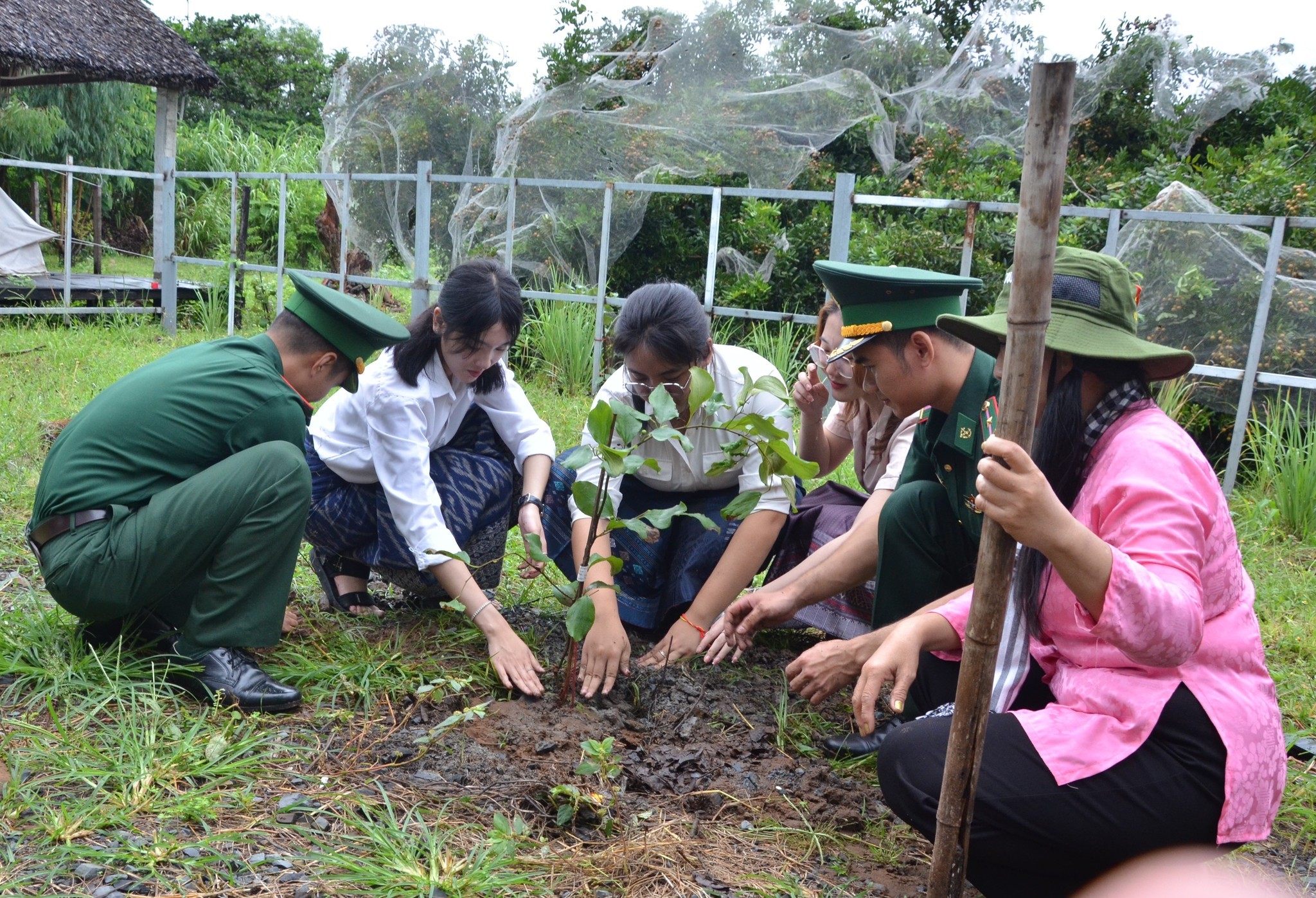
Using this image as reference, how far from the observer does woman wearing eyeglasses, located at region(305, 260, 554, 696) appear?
2715mm

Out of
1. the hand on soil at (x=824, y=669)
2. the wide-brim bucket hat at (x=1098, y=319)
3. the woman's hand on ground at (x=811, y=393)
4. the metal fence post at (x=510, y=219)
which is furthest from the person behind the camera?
the metal fence post at (x=510, y=219)

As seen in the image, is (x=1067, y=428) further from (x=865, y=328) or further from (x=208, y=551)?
(x=208, y=551)

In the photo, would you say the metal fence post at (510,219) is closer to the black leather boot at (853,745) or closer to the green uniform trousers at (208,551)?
the green uniform trousers at (208,551)

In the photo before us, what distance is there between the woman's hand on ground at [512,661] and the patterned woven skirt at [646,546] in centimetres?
57

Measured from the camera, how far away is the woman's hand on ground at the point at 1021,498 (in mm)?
1435

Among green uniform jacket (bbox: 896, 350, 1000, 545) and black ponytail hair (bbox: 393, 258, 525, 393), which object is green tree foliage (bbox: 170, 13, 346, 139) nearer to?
black ponytail hair (bbox: 393, 258, 525, 393)

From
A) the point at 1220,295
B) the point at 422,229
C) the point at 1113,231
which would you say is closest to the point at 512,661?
the point at 1113,231

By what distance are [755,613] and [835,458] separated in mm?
1021

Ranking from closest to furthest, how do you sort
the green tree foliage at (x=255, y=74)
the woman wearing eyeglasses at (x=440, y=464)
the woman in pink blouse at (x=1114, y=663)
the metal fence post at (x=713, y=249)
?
1. the woman in pink blouse at (x=1114, y=663)
2. the woman wearing eyeglasses at (x=440, y=464)
3. the metal fence post at (x=713, y=249)
4. the green tree foliage at (x=255, y=74)

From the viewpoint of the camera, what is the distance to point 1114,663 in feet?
5.55

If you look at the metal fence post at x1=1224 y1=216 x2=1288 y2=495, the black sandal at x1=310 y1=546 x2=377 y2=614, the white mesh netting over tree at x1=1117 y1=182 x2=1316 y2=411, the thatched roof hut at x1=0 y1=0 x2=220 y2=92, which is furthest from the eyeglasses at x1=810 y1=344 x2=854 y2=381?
the thatched roof hut at x1=0 y1=0 x2=220 y2=92

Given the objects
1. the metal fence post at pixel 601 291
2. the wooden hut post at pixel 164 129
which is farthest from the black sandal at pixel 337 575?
the wooden hut post at pixel 164 129

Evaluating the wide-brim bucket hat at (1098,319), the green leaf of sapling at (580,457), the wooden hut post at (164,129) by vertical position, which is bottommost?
the green leaf of sapling at (580,457)

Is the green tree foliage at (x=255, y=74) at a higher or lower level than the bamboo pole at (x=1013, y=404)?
higher
